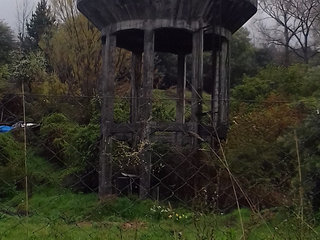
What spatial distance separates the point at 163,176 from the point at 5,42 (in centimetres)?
2215

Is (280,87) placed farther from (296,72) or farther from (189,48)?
(189,48)

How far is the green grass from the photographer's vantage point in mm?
3422

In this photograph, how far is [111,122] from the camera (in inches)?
386

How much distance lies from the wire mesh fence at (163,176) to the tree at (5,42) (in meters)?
14.9

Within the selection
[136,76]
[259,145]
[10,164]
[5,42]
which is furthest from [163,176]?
[5,42]

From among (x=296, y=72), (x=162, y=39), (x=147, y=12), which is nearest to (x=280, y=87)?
(x=296, y=72)

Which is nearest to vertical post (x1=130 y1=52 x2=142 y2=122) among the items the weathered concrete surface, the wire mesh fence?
the wire mesh fence

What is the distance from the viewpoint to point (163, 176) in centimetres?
1034

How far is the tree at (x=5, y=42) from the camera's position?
89.5 ft

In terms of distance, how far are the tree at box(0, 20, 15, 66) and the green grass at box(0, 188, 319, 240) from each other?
17.4 meters

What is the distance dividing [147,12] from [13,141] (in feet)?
17.1

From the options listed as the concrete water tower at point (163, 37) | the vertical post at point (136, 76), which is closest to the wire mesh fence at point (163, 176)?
the concrete water tower at point (163, 37)

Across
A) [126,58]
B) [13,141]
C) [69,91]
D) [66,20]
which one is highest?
[66,20]

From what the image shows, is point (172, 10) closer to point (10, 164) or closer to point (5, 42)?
point (10, 164)
